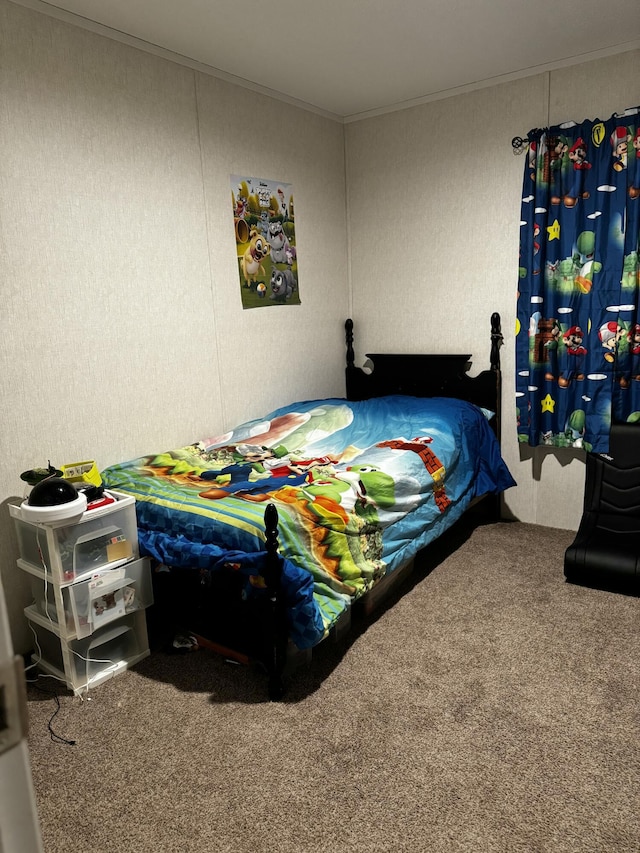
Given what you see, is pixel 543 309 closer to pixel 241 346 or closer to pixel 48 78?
pixel 241 346

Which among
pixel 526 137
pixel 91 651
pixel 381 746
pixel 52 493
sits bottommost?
pixel 381 746

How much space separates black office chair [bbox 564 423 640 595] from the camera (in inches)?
113

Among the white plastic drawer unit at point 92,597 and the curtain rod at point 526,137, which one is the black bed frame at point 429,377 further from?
the white plastic drawer unit at point 92,597

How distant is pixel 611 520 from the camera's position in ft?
10.7

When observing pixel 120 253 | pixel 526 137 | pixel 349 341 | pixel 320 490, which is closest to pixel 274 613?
pixel 320 490

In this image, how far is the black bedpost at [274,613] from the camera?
2127mm

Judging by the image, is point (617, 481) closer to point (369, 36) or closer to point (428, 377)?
point (428, 377)

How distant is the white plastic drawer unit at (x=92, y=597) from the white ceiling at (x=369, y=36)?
229 centimetres

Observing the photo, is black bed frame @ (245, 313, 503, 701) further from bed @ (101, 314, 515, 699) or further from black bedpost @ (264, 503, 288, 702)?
black bedpost @ (264, 503, 288, 702)

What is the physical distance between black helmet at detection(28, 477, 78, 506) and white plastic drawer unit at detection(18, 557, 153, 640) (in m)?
0.31

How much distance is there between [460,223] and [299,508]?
2372 millimetres

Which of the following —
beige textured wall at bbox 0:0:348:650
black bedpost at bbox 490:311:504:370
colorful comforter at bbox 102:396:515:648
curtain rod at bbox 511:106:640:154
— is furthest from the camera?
black bedpost at bbox 490:311:504:370

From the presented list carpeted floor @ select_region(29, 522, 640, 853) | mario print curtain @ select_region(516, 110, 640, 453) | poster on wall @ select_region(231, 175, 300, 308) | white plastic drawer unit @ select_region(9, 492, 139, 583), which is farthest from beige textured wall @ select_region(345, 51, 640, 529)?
white plastic drawer unit @ select_region(9, 492, 139, 583)

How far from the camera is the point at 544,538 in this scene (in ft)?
11.8
